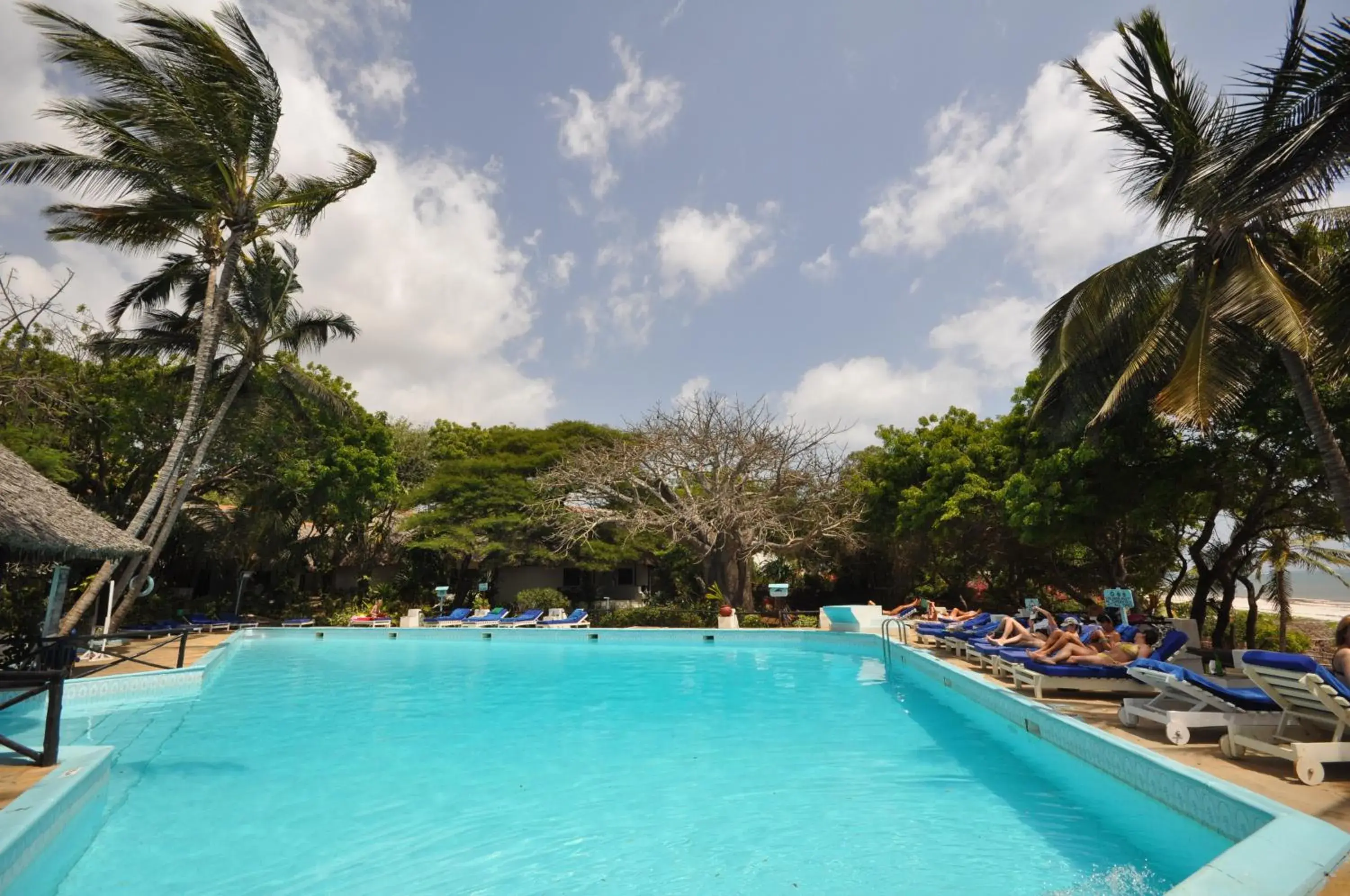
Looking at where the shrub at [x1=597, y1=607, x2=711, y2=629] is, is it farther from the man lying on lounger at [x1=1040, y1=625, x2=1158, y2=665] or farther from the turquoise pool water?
the man lying on lounger at [x1=1040, y1=625, x2=1158, y2=665]

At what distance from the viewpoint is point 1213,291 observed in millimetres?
9383

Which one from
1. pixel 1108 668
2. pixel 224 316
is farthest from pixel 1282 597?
pixel 224 316

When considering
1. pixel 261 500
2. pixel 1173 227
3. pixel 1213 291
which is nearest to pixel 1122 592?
pixel 1213 291

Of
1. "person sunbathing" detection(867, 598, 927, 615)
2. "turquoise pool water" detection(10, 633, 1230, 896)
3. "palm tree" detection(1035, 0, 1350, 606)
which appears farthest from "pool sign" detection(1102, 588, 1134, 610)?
"person sunbathing" detection(867, 598, 927, 615)

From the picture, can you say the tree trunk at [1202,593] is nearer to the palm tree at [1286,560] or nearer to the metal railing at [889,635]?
the palm tree at [1286,560]

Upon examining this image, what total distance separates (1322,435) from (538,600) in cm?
2103

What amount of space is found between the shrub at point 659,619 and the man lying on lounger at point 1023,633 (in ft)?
36.4

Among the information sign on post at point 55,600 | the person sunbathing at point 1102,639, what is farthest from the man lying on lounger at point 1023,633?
the information sign on post at point 55,600

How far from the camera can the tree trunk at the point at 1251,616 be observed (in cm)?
1633

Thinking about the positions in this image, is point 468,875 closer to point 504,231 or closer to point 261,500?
point 504,231

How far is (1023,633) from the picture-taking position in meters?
10.8

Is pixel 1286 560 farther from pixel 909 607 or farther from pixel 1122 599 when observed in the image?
pixel 1122 599

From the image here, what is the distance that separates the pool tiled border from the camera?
10.7ft

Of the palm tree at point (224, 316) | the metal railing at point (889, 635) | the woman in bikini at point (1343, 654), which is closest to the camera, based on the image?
the woman in bikini at point (1343, 654)
